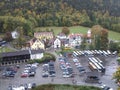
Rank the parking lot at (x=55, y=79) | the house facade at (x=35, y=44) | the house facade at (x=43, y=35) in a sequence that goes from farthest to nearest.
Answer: the house facade at (x=43, y=35) → the house facade at (x=35, y=44) → the parking lot at (x=55, y=79)

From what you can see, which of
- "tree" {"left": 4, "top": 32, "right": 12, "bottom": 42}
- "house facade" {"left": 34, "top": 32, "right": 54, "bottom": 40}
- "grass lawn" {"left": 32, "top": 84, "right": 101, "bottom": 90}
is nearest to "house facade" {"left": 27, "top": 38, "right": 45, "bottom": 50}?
"tree" {"left": 4, "top": 32, "right": 12, "bottom": 42}

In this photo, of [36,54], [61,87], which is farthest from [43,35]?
[61,87]

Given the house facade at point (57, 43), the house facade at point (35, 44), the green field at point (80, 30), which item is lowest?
the green field at point (80, 30)

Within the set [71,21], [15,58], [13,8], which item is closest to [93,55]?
[15,58]

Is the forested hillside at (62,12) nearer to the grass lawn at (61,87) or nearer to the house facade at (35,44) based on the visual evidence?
the house facade at (35,44)

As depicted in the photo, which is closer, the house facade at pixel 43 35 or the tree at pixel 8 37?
the tree at pixel 8 37


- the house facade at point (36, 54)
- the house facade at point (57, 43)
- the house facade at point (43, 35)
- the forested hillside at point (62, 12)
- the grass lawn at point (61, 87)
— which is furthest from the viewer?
the forested hillside at point (62, 12)

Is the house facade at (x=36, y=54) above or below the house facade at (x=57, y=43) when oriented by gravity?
above

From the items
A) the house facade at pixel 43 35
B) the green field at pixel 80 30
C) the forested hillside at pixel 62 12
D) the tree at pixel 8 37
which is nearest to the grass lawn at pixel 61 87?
the tree at pixel 8 37

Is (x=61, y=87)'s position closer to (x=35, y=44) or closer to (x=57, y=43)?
(x=35, y=44)
